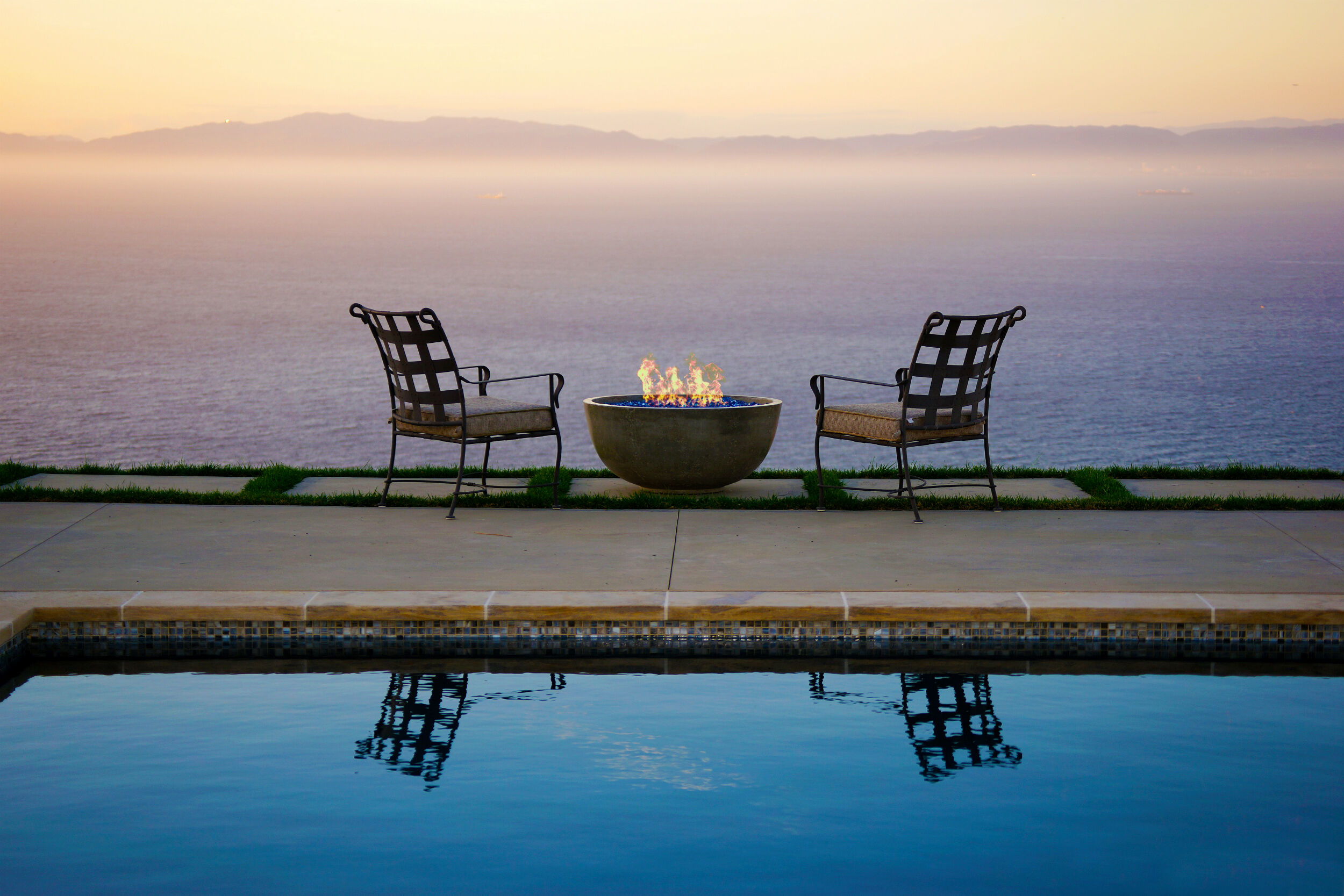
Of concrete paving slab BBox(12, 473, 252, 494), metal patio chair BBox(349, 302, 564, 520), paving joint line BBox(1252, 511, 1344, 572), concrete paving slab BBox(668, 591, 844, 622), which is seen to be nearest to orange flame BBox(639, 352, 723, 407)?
metal patio chair BBox(349, 302, 564, 520)

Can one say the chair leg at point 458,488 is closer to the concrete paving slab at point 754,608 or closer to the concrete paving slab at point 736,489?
Answer: the concrete paving slab at point 736,489

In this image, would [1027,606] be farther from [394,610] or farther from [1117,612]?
[394,610]

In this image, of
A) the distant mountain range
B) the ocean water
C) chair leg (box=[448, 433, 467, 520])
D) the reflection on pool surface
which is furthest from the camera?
the distant mountain range

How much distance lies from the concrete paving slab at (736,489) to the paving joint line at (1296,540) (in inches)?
86.8

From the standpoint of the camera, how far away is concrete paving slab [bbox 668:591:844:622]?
172 inches

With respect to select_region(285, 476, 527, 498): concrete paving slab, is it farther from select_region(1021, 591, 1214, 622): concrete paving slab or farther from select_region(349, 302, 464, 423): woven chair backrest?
select_region(1021, 591, 1214, 622): concrete paving slab

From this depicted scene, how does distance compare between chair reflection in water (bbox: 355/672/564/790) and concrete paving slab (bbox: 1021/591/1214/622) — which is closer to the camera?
chair reflection in water (bbox: 355/672/564/790)

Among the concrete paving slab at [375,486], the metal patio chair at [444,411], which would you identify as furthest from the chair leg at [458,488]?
the concrete paving slab at [375,486]

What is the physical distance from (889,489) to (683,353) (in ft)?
144

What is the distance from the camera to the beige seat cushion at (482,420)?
6445 millimetres

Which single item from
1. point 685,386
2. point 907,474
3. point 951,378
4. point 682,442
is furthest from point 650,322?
point 907,474

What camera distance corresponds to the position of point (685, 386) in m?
7.22

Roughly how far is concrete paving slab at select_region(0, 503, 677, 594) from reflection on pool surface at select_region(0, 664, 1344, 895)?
545 mm

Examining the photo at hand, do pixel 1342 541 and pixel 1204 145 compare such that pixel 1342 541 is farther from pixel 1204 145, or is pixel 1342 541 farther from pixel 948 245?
pixel 1204 145
